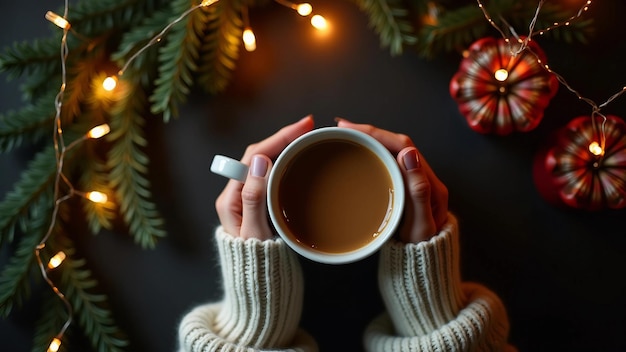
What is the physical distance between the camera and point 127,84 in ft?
3.44

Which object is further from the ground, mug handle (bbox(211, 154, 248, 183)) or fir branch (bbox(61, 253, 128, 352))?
mug handle (bbox(211, 154, 248, 183))

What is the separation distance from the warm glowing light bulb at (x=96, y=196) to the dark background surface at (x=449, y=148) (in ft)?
0.49

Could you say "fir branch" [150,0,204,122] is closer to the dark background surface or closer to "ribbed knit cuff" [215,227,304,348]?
the dark background surface

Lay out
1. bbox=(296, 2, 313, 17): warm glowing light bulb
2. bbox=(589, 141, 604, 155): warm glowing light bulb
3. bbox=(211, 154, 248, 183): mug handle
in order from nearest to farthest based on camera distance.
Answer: bbox=(211, 154, 248, 183): mug handle → bbox=(589, 141, 604, 155): warm glowing light bulb → bbox=(296, 2, 313, 17): warm glowing light bulb

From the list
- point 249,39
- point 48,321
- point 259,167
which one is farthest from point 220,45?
point 48,321

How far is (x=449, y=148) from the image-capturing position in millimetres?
1086

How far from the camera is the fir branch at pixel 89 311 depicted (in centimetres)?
106

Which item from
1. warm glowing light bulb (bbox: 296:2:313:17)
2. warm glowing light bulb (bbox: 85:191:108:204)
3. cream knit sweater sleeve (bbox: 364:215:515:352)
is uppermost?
warm glowing light bulb (bbox: 296:2:313:17)

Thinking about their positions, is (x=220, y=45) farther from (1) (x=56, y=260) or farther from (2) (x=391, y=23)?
(1) (x=56, y=260)

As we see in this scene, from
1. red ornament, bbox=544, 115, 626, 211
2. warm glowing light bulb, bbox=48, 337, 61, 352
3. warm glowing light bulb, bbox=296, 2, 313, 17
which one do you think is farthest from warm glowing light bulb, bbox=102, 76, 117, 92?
red ornament, bbox=544, 115, 626, 211

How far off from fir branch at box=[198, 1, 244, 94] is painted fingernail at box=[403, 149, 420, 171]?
0.39 metres

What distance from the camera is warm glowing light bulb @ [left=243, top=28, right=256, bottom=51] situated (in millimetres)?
1060

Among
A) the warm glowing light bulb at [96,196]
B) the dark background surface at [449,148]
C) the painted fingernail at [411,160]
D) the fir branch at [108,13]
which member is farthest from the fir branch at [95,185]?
the painted fingernail at [411,160]

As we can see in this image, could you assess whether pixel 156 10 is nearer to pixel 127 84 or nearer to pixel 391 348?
pixel 127 84
